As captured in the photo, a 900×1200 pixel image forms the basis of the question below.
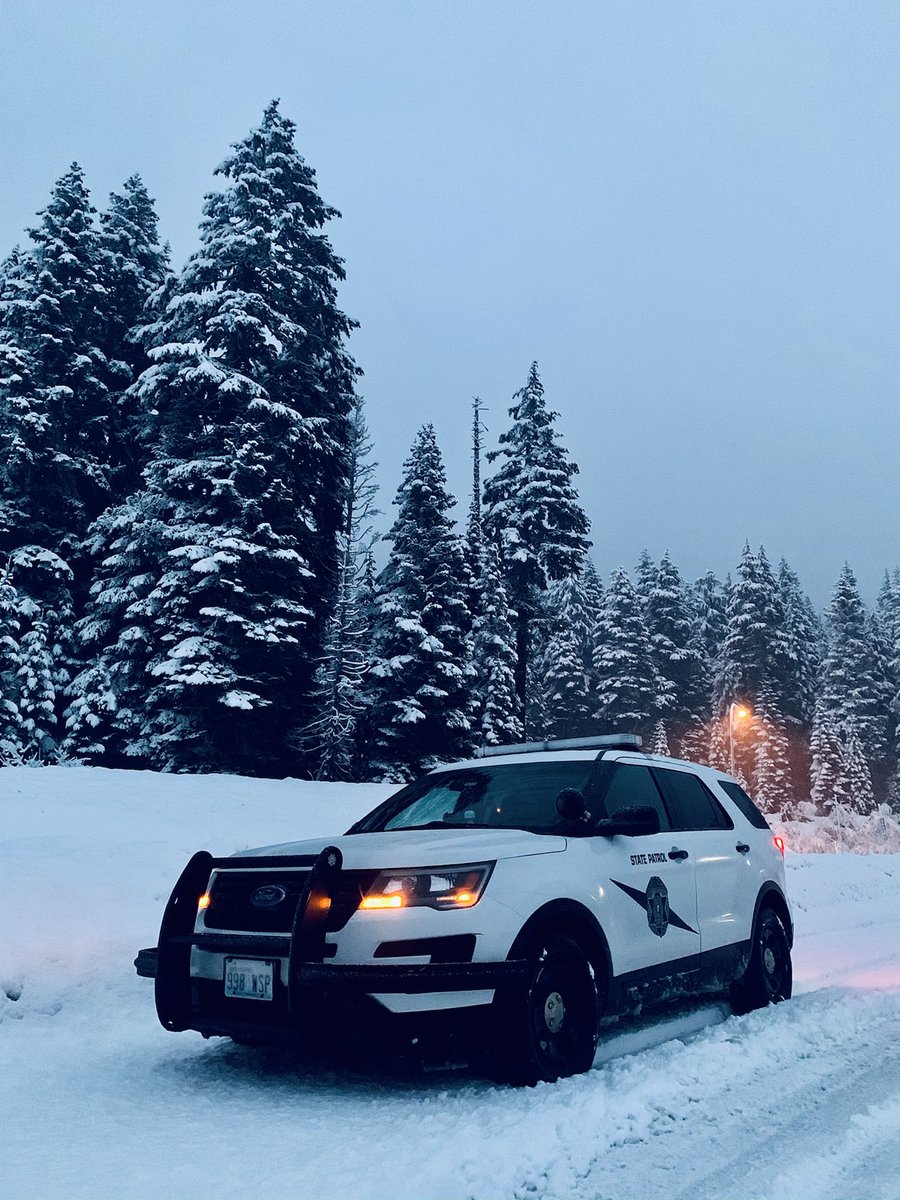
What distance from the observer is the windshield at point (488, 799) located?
6.52 meters

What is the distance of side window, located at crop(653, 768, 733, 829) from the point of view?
7492 millimetres

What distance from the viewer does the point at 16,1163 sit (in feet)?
14.3

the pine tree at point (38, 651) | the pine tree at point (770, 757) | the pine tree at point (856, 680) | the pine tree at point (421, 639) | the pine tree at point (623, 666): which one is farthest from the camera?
the pine tree at point (856, 680)

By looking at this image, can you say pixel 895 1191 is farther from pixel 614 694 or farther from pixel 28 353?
pixel 614 694

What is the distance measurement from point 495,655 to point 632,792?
30.7 meters

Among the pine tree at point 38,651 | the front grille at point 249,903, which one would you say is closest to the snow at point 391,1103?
the front grille at point 249,903

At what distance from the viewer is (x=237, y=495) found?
22859 millimetres

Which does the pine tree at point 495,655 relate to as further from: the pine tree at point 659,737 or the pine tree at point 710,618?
the pine tree at point 710,618

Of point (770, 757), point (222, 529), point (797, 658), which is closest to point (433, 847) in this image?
point (222, 529)

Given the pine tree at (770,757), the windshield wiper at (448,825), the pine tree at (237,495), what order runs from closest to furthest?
the windshield wiper at (448,825) < the pine tree at (237,495) < the pine tree at (770,757)

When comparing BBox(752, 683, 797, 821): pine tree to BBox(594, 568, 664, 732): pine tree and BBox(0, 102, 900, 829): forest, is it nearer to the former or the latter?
BBox(594, 568, 664, 732): pine tree

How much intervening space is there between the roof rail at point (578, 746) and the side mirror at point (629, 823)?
1.00m

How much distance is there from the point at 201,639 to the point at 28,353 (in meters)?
10.8

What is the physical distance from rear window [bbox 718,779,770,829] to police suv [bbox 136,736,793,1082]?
1.28 metres
